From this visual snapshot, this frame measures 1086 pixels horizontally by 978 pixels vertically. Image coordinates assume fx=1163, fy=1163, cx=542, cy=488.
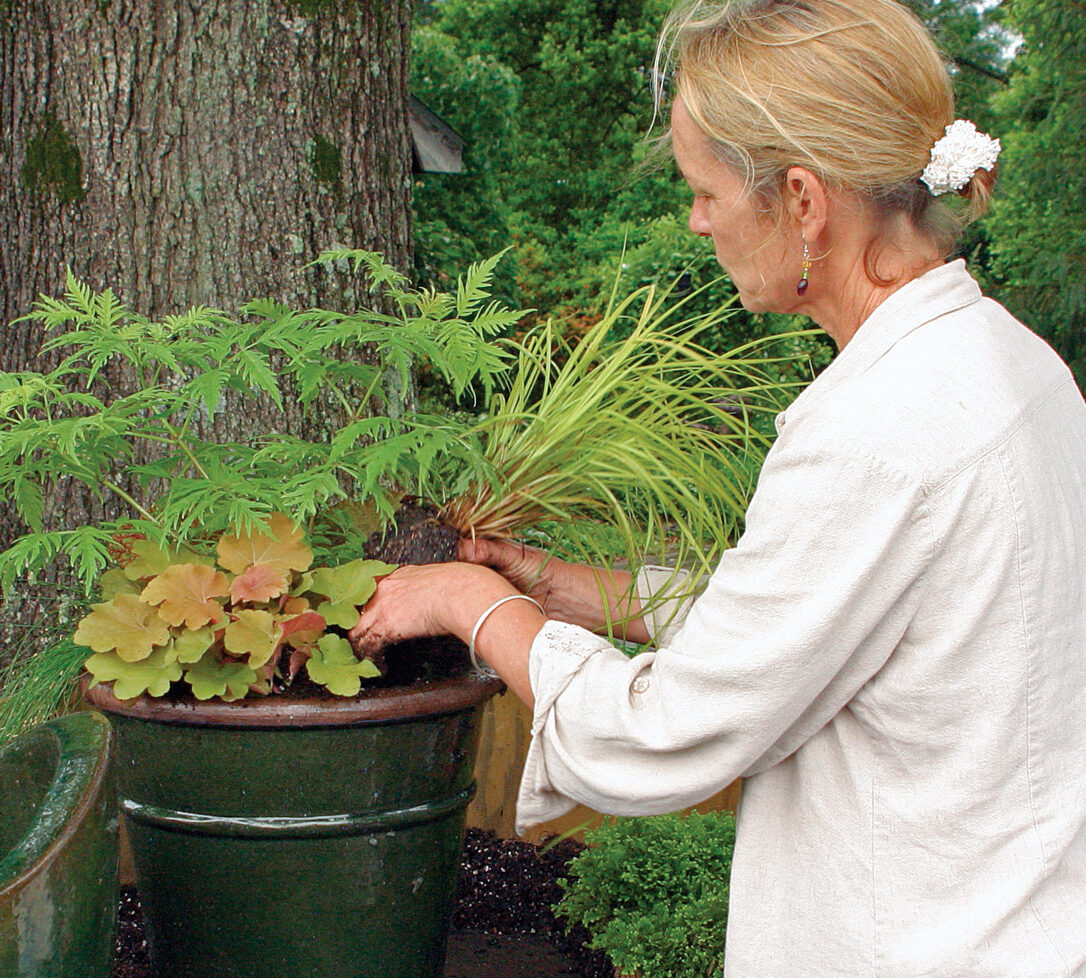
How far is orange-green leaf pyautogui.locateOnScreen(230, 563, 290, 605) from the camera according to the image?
162 cm

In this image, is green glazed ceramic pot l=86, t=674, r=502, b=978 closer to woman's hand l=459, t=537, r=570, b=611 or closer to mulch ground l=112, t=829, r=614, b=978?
woman's hand l=459, t=537, r=570, b=611

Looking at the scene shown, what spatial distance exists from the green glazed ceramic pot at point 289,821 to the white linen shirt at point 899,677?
385mm

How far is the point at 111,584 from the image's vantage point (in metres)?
1.75

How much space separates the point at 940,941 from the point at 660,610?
2.28 ft

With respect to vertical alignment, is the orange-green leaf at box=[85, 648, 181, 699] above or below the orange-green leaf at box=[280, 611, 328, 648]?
below

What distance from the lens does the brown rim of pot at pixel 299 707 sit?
1.58 metres

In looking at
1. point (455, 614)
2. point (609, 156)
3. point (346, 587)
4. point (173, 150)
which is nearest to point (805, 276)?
point (455, 614)

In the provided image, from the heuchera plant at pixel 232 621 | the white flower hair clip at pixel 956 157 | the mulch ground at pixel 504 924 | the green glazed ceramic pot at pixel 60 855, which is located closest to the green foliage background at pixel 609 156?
the white flower hair clip at pixel 956 157

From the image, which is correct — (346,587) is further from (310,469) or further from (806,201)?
(806,201)

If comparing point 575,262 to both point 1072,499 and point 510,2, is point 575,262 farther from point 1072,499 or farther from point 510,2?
point 1072,499

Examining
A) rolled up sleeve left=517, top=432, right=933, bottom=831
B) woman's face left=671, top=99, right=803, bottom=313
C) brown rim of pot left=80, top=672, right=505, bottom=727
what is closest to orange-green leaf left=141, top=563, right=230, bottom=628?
brown rim of pot left=80, top=672, right=505, bottom=727

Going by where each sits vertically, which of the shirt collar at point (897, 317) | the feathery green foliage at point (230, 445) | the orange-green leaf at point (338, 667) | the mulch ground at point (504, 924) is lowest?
the mulch ground at point (504, 924)

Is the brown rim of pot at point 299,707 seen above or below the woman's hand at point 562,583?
below

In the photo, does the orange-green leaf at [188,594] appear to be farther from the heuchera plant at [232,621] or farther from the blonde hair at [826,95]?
the blonde hair at [826,95]
